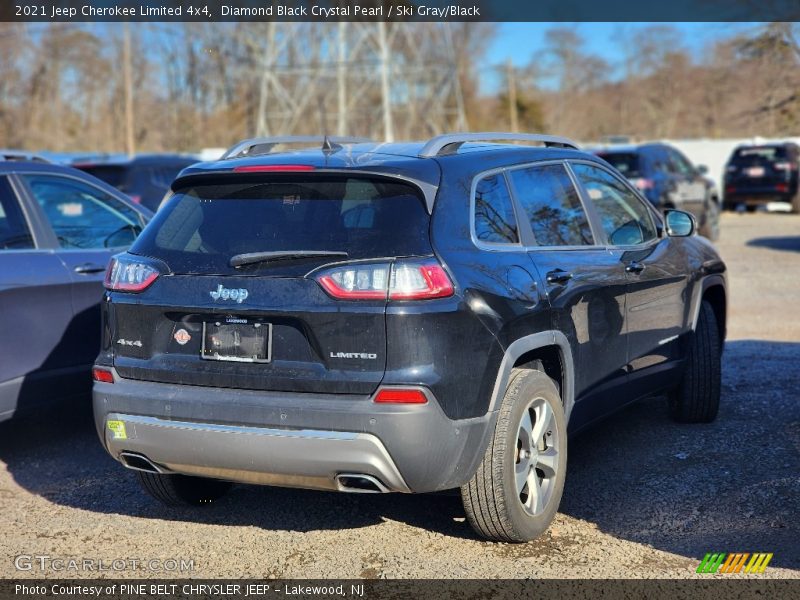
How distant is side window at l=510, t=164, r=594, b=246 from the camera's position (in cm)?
499

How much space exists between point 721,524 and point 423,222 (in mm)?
1988

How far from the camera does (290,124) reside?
3494 centimetres

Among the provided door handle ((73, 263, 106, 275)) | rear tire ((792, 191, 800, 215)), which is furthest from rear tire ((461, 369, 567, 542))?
rear tire ((792, 191, 800, 215))

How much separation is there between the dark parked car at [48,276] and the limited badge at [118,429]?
5.45ft

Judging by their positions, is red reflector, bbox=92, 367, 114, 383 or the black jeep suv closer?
the black jeep suv

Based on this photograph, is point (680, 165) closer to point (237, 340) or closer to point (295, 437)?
point (237, 340)

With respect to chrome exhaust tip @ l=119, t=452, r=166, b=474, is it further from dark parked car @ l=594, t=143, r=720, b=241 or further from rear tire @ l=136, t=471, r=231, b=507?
dark parked car @ l=594, t=143, r=720, b=241

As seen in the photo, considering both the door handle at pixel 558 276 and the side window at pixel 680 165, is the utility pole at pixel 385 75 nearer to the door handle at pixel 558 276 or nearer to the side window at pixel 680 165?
the side window at pixel 680 165

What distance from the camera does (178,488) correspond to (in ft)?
16.6

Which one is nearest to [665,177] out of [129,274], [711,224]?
[711,224]

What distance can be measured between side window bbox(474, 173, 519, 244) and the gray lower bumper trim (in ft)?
3.50

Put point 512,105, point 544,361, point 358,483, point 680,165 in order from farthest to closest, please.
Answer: point 512,105
point 680,165
point 544,361
point 358,483

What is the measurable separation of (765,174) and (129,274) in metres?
24.3

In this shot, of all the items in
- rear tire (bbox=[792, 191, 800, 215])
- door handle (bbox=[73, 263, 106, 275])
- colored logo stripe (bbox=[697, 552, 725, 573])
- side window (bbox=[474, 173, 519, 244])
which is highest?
side window (bbox=[474, 173, 519, 244])
